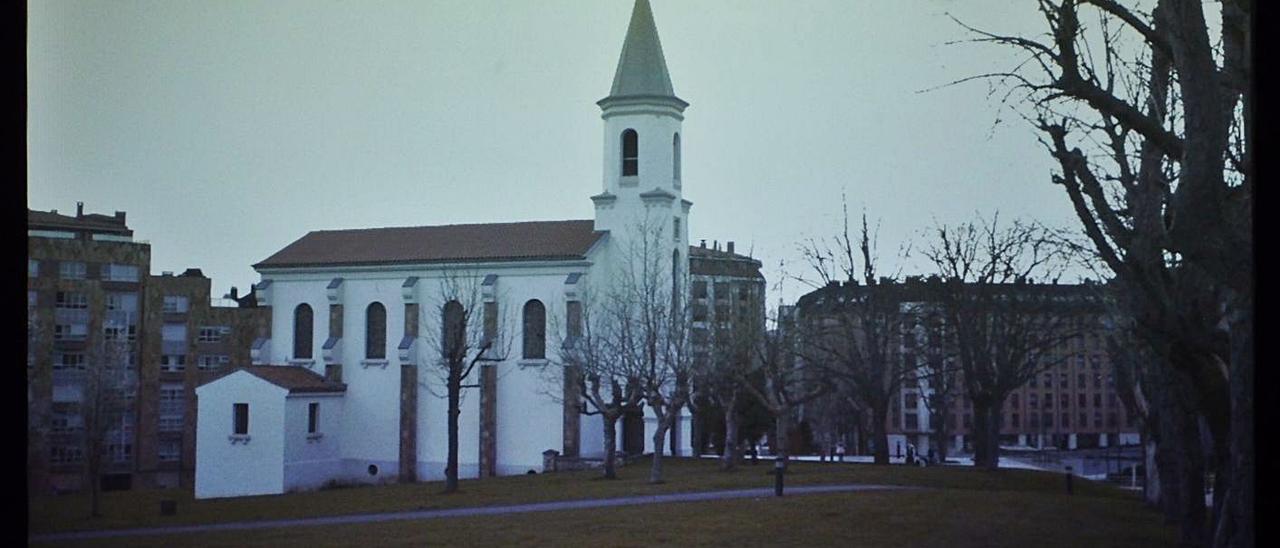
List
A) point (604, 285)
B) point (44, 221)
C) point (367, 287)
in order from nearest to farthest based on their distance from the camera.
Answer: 1. point (44, 221)
2. point (604, 285)
3. point (367, 287)

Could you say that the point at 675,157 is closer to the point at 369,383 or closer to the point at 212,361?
the point at 369,383

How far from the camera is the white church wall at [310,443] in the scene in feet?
132

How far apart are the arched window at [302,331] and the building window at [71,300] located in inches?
550

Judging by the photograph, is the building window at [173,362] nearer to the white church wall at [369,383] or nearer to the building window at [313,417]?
the building window at [313,417]

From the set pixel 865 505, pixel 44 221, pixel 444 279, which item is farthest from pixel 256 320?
pixel 865 505

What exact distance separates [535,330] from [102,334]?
15.0m

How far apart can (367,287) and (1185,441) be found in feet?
114

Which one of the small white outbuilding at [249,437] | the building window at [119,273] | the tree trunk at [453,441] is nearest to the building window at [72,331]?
the building window at [119,273]

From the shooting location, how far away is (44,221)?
34.2 metres

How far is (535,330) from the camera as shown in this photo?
43.8 metres

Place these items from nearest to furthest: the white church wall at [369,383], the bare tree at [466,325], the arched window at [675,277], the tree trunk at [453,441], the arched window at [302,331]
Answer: the tree trunk at [453,441]
the arched window at [675,277]
the bare tree at [466,325]
the white church wall at [369,383]
the arched window at [302,331]

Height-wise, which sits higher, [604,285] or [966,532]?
[604,285]

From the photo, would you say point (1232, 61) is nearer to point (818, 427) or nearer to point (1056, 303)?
point (1056, 303)

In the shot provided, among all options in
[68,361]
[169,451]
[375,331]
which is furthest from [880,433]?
[169,451]
